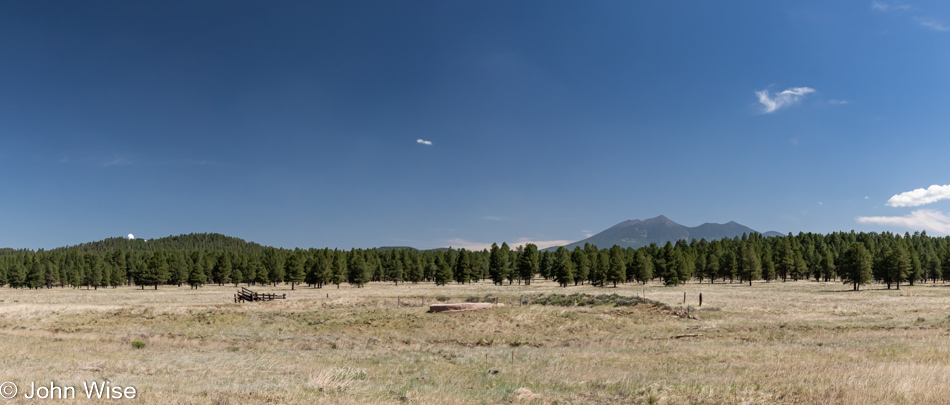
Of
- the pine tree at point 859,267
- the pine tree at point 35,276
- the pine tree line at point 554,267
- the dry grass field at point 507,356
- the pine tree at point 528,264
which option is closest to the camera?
the dry grass field at point 507,356

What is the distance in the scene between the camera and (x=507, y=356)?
2403 cm

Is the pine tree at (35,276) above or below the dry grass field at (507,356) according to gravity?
→ below

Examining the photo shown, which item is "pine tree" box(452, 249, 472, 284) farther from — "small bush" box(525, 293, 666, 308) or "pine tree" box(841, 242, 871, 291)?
"pine tree" box(841, 242, 871, 291)

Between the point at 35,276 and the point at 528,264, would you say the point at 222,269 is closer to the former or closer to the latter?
the point at 35,276

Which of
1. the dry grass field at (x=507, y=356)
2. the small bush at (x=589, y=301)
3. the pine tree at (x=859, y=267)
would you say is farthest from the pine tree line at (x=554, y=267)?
the dry grass field at (x=507, y=356)

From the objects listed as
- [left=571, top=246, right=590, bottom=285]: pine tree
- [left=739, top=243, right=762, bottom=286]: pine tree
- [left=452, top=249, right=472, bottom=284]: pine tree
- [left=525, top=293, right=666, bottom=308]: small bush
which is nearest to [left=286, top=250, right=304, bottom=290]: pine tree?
[left=452, top=249, right=472, bottom=284]: pine tree

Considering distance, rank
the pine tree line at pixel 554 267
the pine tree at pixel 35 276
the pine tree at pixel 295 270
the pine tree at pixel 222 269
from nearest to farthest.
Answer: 1. the pine tree line at pixel 554 267
2. the pine tree at pixel 295 270
3. the pine tree at pixel 35 276
4. the pine tree at pixel 222 269

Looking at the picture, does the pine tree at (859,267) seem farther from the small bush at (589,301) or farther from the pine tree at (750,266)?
the small bush at (589,301)

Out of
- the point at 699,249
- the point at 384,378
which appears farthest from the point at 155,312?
the point at 699,249

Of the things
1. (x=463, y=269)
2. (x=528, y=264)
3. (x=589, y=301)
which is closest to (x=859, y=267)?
(x=528, y=264)

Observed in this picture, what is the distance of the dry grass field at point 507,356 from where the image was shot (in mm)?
12859

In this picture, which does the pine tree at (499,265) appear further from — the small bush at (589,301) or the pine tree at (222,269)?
the pine tree at (222,269)

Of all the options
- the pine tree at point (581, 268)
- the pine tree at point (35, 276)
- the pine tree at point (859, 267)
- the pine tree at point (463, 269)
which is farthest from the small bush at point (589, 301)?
the pine tree at point (35, 276)

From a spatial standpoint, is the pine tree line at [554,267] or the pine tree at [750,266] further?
the pine tree at [750,266]
